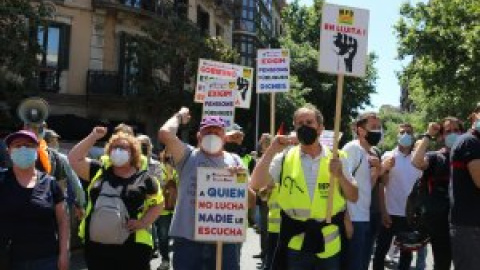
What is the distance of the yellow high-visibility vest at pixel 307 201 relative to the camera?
5.49 meters

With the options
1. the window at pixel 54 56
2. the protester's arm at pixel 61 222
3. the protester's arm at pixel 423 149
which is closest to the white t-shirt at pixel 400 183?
the protester's arm at pixel 423 149

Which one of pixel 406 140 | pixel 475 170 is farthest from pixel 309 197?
pixel 406 140

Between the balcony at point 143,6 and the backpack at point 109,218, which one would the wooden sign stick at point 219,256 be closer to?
the backpack at point 109,218

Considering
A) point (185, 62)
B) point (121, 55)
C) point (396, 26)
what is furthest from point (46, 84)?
point (396, 26)

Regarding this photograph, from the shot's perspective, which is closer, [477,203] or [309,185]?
[309,185]

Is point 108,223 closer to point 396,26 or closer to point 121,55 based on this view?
point 121,55

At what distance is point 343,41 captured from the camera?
20.4ft

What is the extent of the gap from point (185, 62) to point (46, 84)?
4900mm

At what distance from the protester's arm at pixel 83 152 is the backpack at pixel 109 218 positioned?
477mm

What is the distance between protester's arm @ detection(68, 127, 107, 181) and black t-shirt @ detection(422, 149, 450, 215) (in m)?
3.49

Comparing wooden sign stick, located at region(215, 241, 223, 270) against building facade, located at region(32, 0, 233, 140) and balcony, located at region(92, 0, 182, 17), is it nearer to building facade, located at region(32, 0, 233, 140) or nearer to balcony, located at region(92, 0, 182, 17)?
building facade, located at region(32, 0, 233, 140)

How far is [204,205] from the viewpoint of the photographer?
586 centimetres

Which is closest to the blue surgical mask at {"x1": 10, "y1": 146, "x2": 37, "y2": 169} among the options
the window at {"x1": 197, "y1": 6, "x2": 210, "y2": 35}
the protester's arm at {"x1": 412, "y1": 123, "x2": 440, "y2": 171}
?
the protester's arm at {"x1": 412, "y1": 123, "x2": 440, "y2": 171}

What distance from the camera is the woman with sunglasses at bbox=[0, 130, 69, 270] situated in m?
5.45
